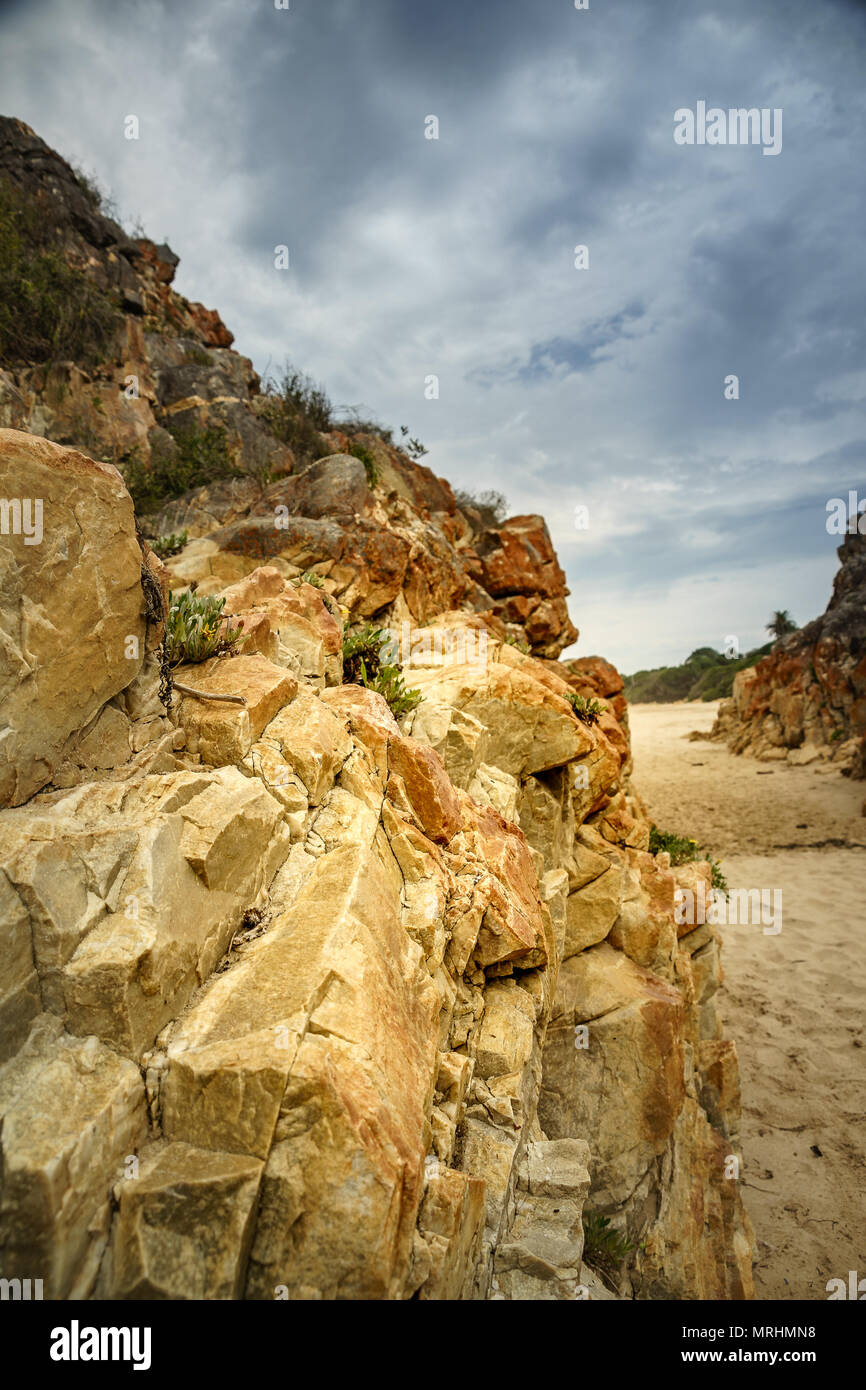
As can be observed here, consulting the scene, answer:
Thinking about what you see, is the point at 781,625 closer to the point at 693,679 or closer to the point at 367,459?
the point at 693,679

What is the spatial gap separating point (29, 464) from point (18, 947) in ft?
8.61

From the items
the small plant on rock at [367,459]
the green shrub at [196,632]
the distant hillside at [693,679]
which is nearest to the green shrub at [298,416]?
the small plant on rock at [367,459]

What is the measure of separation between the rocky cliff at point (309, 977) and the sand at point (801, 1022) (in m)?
0.92

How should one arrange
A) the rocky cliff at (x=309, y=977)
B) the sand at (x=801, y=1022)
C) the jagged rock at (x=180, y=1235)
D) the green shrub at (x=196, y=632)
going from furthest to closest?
the sand at (x=801, y=1022) → the green shrub at (x=196, y=632) → the rocky cliff at (x=309, y=977) → the jagged rock at (x=180, y=1235)

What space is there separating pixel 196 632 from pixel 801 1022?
38.9 ft

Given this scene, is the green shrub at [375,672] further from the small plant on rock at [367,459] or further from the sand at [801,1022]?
the small plant on rock at [367,459]

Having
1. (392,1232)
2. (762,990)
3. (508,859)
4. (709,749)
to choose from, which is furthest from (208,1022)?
(709,749)

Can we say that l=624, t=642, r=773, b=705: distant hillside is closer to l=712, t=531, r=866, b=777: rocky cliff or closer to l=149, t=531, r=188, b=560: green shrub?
l=712, t=531, r=866, b=777: rocky cliff

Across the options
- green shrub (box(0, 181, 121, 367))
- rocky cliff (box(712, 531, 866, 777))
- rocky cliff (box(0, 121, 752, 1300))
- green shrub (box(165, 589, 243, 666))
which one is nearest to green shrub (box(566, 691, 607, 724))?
rocky cliff (box(0, 121, 752, 1300))

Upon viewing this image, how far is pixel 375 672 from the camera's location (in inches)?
283

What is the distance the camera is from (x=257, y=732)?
14.6 ft

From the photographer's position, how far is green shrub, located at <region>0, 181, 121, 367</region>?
12.5 m

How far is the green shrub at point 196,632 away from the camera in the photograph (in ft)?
15.3
